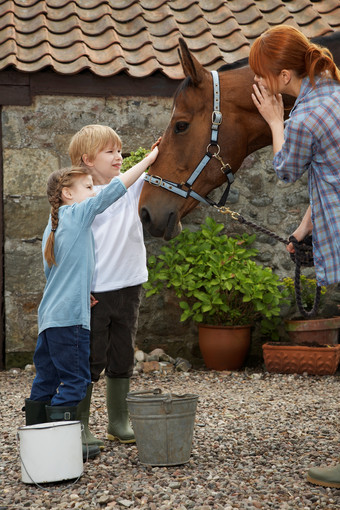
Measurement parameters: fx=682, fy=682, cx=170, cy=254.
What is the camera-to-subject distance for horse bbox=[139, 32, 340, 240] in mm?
2959

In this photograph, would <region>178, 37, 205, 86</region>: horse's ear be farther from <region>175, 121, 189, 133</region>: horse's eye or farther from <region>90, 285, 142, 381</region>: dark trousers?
<region>90, 285, 142, 381</region>: dark trousers

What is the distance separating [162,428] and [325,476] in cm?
71

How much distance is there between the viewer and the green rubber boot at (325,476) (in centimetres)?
262

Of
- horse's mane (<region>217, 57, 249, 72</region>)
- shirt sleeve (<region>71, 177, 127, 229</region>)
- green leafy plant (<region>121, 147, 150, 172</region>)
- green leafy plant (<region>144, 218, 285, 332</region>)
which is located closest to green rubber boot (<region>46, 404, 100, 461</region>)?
shirt sleeve (<region>71, 177, 127, 229</region>)

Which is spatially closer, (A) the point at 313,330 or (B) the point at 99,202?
(B) the point at 99,202

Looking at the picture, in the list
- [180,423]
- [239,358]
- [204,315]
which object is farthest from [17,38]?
[180,423]

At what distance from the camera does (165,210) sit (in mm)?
2938

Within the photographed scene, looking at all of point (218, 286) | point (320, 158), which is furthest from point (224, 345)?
point (320, 158)

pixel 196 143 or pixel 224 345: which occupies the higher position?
pixel 196 143

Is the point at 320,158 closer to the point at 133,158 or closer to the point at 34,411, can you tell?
the point at 34,411

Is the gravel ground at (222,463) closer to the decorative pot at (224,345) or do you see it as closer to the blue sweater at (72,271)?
the blue sweater at (72,271)

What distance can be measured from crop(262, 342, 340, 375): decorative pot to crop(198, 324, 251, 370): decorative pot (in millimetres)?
211

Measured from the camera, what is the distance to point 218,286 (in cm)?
546

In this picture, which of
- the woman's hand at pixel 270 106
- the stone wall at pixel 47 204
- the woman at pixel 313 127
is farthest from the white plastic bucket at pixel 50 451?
the stone wall at pixel 47 204
